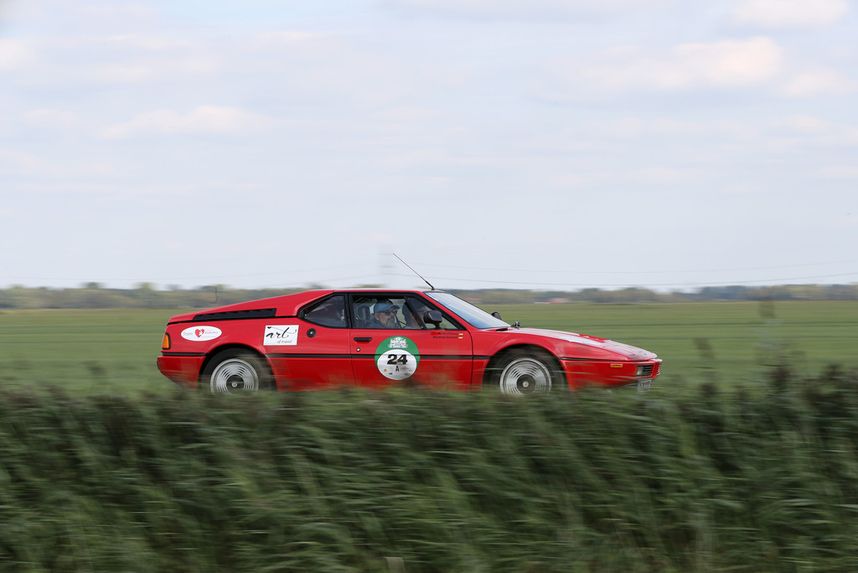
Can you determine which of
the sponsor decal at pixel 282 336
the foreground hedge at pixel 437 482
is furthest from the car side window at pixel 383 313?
the foreground hedge at pixel 437 482

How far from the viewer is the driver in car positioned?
395 inches

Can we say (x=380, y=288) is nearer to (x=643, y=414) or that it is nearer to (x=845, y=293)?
(x=643, y=414)

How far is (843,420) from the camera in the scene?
5.70 m

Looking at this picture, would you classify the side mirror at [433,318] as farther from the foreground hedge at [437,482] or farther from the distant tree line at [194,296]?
the distant tree line at [194,296]

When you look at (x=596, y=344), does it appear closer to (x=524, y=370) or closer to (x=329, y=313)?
(x=524, y=370)

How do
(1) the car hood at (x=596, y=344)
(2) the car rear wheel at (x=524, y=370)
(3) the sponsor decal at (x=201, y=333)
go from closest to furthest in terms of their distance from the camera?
1. (2) the car rear wheel at (x=524, y=370)
2. (1) the car hood at (x=596, y=344)
3. (3) the sponsor decal at (x=201, y=333)

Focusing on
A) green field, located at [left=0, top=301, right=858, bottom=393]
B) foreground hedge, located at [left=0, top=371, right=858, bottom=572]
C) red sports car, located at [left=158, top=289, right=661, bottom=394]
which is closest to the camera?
foreground hedge, located at [left=0, top=371, right=858, bottom=572]

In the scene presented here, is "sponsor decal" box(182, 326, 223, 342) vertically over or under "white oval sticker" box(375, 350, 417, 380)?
over

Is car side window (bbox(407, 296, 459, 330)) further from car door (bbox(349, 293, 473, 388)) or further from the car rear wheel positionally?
the car rear wheel

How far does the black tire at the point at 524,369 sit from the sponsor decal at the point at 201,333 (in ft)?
9.12

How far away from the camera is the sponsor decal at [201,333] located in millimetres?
10141

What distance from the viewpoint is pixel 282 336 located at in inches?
396

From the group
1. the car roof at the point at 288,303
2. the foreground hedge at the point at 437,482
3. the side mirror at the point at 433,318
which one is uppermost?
the car roof at the point at 288,303

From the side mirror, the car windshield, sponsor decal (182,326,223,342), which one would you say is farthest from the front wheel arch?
sponsor decal (182,326,223,342)
